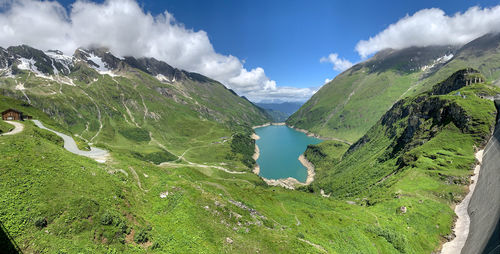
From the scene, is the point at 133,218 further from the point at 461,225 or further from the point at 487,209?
the point at 461,225

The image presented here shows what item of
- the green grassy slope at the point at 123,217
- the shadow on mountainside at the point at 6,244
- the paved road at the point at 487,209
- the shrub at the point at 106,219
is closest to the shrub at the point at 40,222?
the green grassy slope at the point at 123,217

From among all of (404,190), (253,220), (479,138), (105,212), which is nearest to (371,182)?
(404,190)

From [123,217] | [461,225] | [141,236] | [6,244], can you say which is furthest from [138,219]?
[461,225]

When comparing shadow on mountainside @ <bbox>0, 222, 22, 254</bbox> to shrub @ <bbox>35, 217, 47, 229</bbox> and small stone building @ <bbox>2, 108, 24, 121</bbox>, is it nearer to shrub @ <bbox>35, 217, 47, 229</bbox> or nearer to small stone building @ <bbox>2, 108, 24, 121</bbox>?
shrub @ <bbox>35, 217, 47, 229</bbox>

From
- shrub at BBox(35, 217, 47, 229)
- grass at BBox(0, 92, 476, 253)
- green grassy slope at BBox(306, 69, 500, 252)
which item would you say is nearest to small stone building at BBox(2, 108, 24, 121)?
grass at BBox(0, 92, 476, 253)

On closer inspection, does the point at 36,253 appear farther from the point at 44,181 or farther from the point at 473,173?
the point at 473,173
